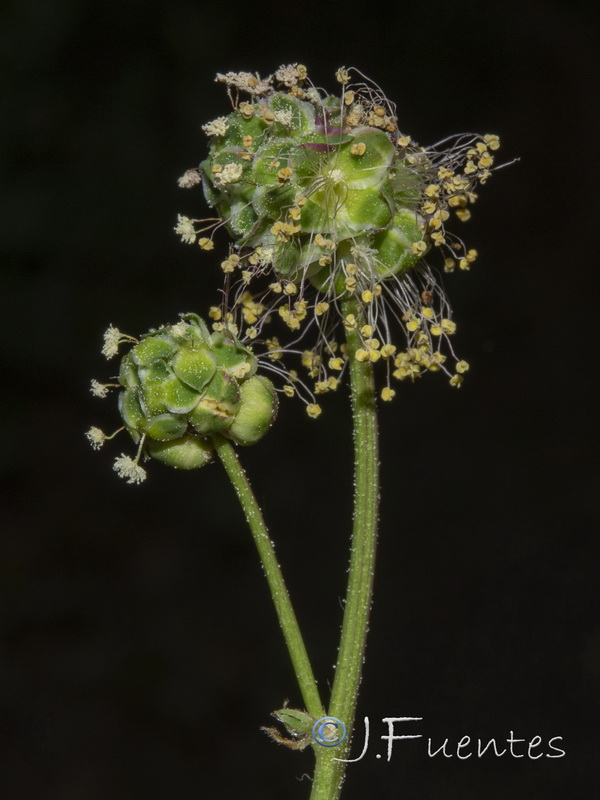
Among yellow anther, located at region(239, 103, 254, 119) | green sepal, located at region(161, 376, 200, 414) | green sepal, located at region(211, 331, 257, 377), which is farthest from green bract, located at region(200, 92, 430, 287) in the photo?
green sepal, located at region(161, 376, 200, 414)

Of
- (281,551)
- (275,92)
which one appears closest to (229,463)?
(275,92)

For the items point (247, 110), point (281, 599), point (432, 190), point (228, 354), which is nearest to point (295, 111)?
point (247, 110)

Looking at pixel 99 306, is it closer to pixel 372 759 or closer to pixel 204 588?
pixel 204 588

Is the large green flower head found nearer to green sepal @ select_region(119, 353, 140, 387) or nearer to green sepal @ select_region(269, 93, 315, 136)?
green sepal @ select_region(119, 353, 140, 387)

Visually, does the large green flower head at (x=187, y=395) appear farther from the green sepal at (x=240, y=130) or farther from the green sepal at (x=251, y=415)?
the green sepal at (x=240, y=130)

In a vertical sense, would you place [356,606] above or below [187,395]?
below

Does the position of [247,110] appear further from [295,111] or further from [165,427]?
[165,427]

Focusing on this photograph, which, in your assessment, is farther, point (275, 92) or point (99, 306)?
point (99, 306)

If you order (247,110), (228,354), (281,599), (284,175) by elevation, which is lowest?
(281,599)
